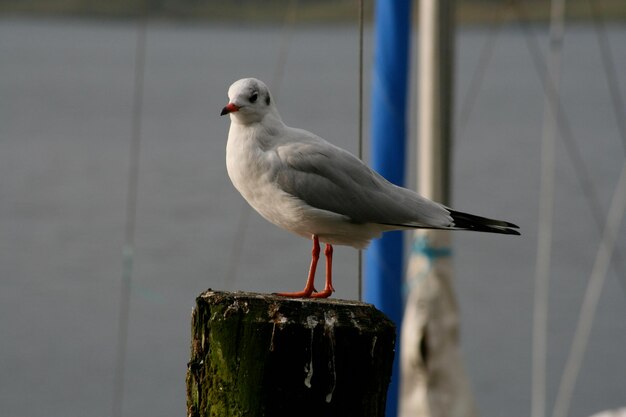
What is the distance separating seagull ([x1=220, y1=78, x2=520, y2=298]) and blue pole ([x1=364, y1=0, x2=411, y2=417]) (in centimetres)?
271

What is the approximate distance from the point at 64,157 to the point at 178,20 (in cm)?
2988

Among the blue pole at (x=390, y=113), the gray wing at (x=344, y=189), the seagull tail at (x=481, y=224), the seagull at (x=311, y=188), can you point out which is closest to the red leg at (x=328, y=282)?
the seagull at (x=311, y=188)

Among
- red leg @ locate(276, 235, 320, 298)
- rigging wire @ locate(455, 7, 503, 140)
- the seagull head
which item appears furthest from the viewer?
rigging wire @ locate(455, 7, 503, 140)

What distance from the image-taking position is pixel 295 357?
314cm

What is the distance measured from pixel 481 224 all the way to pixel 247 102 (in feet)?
2.74

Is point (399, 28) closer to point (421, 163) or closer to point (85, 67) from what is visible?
point (421, 163)

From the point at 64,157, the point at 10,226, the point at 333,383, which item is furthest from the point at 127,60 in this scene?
the point at 333,383

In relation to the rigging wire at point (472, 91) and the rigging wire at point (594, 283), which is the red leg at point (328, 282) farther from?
the rigging wire at point (472, 91)

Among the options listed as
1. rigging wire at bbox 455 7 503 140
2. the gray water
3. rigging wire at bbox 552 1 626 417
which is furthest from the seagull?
the gray water

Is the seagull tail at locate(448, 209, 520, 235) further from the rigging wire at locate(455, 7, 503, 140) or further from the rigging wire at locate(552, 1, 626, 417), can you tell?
the rigging wire at locate(455, 7, 503, 140)

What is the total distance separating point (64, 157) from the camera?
2391cm

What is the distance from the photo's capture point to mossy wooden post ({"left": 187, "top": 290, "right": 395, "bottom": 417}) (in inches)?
124

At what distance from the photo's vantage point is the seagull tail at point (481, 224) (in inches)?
160

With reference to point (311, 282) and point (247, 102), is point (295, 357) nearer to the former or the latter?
point (311, 282)
